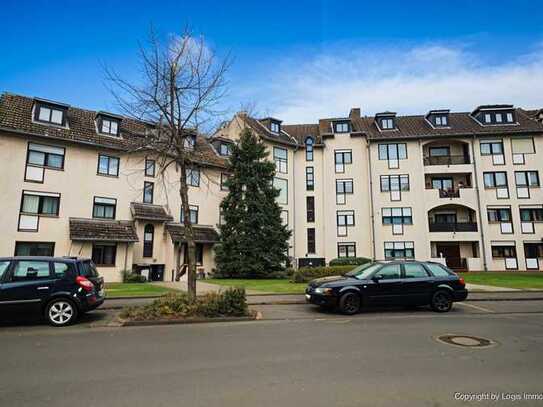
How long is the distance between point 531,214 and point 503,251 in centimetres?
419

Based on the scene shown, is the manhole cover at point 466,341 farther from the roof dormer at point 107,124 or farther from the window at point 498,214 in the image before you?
the window at point 498,214

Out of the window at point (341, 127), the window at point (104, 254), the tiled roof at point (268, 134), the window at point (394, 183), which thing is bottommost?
the window at point (104, 254)

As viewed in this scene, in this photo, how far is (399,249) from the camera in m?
29.7

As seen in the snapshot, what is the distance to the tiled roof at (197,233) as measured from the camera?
2325 cm

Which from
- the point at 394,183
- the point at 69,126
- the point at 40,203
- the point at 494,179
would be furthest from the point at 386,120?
the point at 40,203

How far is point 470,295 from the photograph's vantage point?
13625mm

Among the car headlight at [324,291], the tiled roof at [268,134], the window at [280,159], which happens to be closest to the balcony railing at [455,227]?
the window at [280,159]

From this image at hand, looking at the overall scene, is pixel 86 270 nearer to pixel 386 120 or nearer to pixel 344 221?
pixel 344 221

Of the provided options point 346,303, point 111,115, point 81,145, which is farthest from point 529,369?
point 111,115

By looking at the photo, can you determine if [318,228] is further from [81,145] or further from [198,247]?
[81,145]

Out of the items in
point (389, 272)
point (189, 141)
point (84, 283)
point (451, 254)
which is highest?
point (189, 141)

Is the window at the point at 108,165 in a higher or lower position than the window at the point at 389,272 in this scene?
higher

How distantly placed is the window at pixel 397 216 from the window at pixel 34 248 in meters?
26.3

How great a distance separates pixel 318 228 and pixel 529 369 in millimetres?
26322
